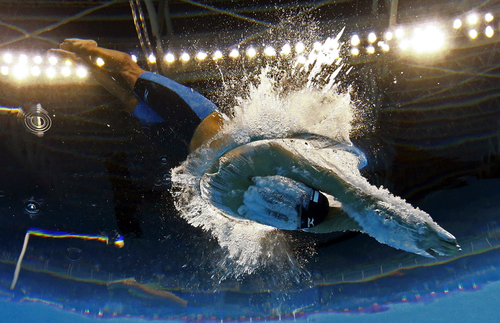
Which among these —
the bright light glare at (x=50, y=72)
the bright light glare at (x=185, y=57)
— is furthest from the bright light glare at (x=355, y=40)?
the bright light glare at (x=50, y=72)

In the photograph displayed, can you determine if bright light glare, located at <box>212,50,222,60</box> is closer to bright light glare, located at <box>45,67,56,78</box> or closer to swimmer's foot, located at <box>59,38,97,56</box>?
swimmer's foot, located at <box>59,38,97,56</box>

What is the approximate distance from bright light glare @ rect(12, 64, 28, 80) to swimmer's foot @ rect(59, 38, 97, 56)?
0.31m

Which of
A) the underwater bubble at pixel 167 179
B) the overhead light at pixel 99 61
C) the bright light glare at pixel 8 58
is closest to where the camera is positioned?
the overhead light at pixel 99 61

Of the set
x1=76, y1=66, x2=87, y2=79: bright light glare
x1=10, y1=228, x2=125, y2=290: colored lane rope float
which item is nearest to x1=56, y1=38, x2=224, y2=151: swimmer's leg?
x1=76, y1=66, x2=87, y2=79: bright light glare

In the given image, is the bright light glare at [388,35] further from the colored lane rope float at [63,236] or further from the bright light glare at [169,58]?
the colored lane rope float at [63,236]

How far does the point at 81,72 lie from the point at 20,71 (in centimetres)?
42

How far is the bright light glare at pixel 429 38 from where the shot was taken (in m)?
2.32

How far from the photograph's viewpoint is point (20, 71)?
7.37 feet

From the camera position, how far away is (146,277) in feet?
12.4

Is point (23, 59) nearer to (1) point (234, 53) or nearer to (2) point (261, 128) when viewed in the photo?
(1) point (234, 53)

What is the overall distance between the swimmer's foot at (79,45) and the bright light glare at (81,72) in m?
0.12

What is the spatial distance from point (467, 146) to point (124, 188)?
3.36m

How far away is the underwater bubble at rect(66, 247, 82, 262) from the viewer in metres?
3.32

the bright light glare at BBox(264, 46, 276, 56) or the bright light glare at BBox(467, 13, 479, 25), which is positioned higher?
the bright light glare at BBox(467, 13, 479, 25)
